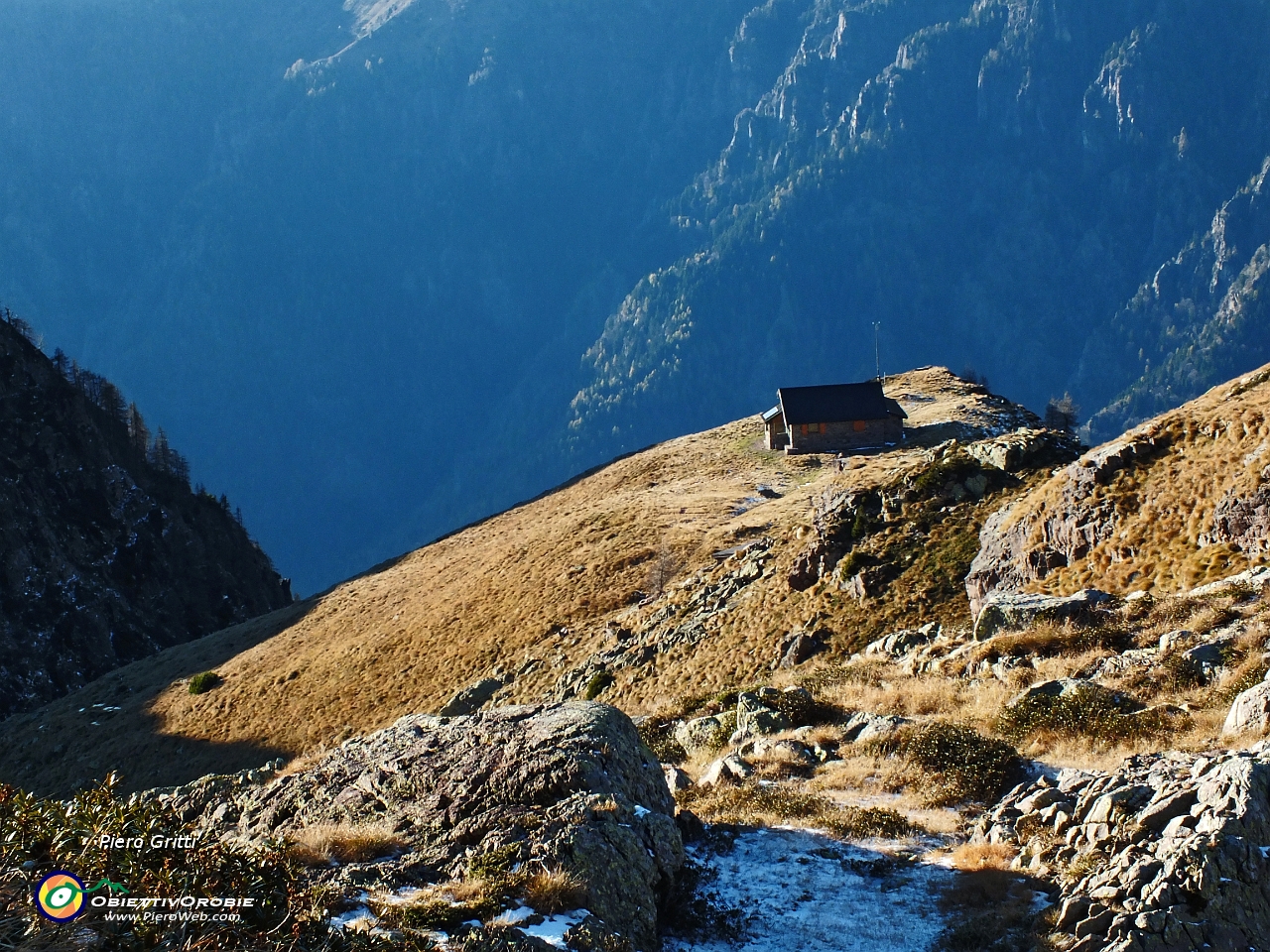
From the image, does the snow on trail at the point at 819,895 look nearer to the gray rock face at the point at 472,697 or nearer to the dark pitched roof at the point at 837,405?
the gray rock face at the point at 472,697

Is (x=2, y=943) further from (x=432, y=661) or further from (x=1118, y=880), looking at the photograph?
(x=432, y=661)

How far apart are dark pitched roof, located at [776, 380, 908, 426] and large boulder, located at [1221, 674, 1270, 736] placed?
198 ft

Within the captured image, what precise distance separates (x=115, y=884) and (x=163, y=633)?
103 m

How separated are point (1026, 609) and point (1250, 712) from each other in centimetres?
921

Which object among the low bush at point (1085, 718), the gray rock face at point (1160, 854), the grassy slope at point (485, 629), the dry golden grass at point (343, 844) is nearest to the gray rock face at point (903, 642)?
the grassy slope at point (485, 629)

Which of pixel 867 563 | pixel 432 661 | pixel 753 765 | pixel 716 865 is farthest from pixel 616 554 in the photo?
pixel 716 865

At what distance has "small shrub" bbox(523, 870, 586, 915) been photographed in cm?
973

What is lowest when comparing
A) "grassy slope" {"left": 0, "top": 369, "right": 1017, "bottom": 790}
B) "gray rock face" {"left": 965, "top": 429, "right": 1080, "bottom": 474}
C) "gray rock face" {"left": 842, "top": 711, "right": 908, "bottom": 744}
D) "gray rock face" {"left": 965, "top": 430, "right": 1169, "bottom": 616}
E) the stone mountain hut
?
"gray rock face" {"left": 842, "top": 711, "right": 908, "bottom": 744}

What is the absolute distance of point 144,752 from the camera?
2012 inches

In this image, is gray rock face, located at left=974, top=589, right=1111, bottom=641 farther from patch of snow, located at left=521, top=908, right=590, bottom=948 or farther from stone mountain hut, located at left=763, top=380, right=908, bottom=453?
stone mountain hut, located at left=763, top=380, right=908, bottom=453

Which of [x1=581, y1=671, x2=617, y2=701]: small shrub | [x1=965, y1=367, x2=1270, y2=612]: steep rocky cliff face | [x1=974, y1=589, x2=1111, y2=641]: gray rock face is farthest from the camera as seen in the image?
Answer: [x1=581, y1=671, x2=617, y2=701]: small shrub

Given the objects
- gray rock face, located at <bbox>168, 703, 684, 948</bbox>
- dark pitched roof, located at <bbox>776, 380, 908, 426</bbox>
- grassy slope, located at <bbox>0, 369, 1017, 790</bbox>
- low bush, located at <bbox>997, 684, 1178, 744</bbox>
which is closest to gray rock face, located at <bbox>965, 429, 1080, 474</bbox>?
grassy slope, located at <bbox>0, 369, 1017, 790</bbox>

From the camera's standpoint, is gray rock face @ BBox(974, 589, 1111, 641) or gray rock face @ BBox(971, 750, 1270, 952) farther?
gray rock face @ BBox(974, 589, 1111, 641)

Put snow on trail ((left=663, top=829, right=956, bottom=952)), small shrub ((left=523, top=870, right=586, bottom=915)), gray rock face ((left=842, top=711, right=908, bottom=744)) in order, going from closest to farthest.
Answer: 1. small shrub ((left=523, top=870, right=586, bottom=915))
2. snow on trail ((left=663, top=829, right=956, bottom=952))
3. gray rock face ((left=842, top=711, right=908, bottom=744))
